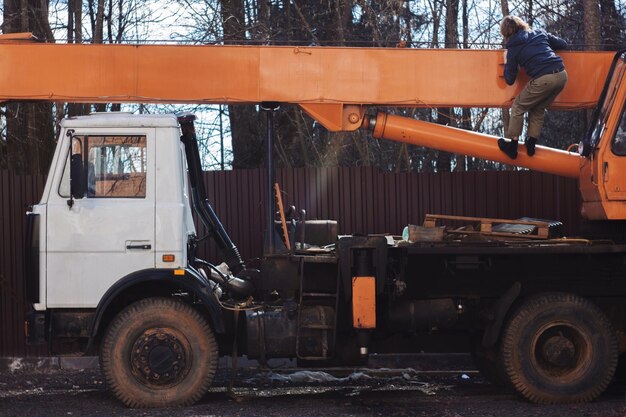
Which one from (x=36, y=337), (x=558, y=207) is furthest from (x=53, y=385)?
(x=558, y=207)

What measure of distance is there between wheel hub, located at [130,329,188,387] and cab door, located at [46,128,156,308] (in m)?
0.65

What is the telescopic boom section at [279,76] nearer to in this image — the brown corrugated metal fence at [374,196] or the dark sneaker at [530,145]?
the dark sneaker at [530,145]

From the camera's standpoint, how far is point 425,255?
9.21 metres

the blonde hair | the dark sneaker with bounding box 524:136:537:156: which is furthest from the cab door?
the blonde hair

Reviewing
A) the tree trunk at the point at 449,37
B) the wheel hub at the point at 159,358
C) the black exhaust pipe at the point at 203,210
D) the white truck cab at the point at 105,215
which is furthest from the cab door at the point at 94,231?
the tree trunk at the point at 449,37

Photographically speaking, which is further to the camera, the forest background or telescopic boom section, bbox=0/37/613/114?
the forest background

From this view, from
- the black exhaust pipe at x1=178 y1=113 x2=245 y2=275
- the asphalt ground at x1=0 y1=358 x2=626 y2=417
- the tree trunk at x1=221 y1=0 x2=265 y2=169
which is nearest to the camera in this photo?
the asphalt ground at x1=0 y1=358 x2=626 y2=417

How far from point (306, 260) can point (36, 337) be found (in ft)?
9.07

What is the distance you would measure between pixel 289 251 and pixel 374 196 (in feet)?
11.7

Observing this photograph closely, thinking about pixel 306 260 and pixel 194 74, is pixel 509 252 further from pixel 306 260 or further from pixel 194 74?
pixel 194 74

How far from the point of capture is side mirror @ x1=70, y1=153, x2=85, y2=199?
28.4 feet

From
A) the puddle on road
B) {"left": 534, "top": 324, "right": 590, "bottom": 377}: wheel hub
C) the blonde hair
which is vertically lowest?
the puddle on road

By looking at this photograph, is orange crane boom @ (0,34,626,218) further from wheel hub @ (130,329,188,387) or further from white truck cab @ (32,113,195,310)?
wheel hub @ (130,329,188,387)

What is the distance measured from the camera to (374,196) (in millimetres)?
12672
